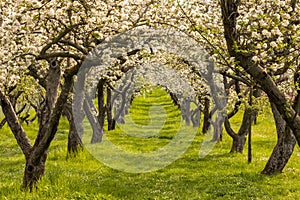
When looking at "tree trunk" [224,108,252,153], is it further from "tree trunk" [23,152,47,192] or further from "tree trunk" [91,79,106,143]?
"tree trunk" [23,152,47,192]

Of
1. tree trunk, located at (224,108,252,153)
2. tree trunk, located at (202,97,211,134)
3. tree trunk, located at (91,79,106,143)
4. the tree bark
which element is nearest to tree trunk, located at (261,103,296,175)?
the tree bark

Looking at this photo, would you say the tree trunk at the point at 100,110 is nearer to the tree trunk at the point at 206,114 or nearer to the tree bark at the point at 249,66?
the tree trunk at the point at 206,114

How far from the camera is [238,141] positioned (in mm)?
21719

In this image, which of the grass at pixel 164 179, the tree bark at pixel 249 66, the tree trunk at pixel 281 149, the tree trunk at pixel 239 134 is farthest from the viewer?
the tree trunk at pixel 239 134

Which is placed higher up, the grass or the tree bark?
the tree bark

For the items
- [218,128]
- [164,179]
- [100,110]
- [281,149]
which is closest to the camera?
[281,149]

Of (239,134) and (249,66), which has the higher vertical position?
(249,66)

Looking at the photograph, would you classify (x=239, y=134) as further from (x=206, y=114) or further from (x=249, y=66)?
(x=249, y=66)

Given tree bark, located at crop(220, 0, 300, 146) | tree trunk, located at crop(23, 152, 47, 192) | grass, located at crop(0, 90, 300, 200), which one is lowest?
grass, located at crop(0, 90, 300, 200)

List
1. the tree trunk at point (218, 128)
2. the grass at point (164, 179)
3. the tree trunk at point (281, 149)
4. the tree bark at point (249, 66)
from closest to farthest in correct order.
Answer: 1. the tree bark at point (249, 66)
2. the grass at point (164, 179)
3. the tree trunk at point (281, 149)
4. the tree trunk at point (218, 128)

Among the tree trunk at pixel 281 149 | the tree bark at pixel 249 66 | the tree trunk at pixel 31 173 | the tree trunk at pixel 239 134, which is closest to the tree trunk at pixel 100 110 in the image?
the tree trunk at pixel 239 134

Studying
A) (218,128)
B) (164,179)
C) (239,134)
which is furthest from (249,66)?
(218,128)

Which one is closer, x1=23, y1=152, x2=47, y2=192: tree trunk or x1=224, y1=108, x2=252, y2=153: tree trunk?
x1=23, y1=152, x2=47, y2=192: tree trunk

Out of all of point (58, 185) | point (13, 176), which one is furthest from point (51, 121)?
point (13, 176)
